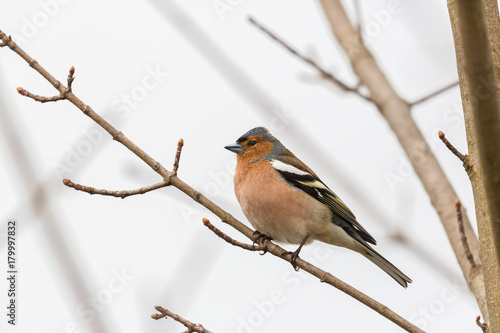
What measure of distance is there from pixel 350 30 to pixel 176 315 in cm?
391

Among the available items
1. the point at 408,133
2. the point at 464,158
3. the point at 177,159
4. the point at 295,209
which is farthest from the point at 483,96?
the point at 295,209

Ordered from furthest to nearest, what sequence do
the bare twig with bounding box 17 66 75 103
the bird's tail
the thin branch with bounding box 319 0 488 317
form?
the bird's tail, the thin branch with bounding box 319 0 488 317, the bare twig with bounding box 17 66 75 103

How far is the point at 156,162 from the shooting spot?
4598 mm

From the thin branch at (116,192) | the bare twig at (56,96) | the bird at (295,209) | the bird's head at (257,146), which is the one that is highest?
the bird's head at (257,146)

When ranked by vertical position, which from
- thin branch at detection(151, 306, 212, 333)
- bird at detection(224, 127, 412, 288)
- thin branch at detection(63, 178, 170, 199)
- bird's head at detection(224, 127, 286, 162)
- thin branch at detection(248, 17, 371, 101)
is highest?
thin branch at detection(248, 17, 371, 101)

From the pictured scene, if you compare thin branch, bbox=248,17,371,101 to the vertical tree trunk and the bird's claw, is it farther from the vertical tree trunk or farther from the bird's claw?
the vertical tree trunk

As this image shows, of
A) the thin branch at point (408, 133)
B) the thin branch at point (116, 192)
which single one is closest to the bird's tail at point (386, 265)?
the thin branch at point (408, 133)

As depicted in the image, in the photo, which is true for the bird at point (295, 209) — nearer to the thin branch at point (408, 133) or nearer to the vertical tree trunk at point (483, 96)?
the thin branch at point (408, 133)

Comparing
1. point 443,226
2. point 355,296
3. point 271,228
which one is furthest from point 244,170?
point 355,296

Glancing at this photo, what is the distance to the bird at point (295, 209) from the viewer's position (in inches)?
252

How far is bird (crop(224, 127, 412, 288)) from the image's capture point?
21.0 feet

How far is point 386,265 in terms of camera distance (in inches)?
255

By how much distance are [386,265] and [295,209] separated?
116 centimetres

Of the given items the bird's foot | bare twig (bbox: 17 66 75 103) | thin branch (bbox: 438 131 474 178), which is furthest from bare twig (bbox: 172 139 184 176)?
thin branch (bbox: 438 131 474 178)
